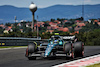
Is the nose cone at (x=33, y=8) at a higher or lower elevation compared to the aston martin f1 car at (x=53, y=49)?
higher

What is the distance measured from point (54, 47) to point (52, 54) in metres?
0.60

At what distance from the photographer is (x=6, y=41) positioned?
3059cm

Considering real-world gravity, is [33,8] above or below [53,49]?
above

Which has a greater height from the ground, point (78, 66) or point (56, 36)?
point (56, 36)

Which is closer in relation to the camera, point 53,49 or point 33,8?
point 53,49

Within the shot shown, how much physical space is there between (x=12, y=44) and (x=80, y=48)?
740 inches

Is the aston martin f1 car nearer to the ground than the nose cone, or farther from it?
nearer to the ground

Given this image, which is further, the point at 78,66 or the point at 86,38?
the point at 86,38

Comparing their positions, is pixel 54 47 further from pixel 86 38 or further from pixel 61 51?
pixel 86 38

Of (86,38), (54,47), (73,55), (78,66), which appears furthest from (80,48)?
(86,38)

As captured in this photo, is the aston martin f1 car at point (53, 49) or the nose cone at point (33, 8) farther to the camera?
the nose cone at point (33, 8)

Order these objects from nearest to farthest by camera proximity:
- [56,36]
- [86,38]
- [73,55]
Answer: [73,55] → [56,36] → [86,38]

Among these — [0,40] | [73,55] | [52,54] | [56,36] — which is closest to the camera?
Answer: [52,54]

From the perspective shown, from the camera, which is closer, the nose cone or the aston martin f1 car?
the aston martin f1 car
